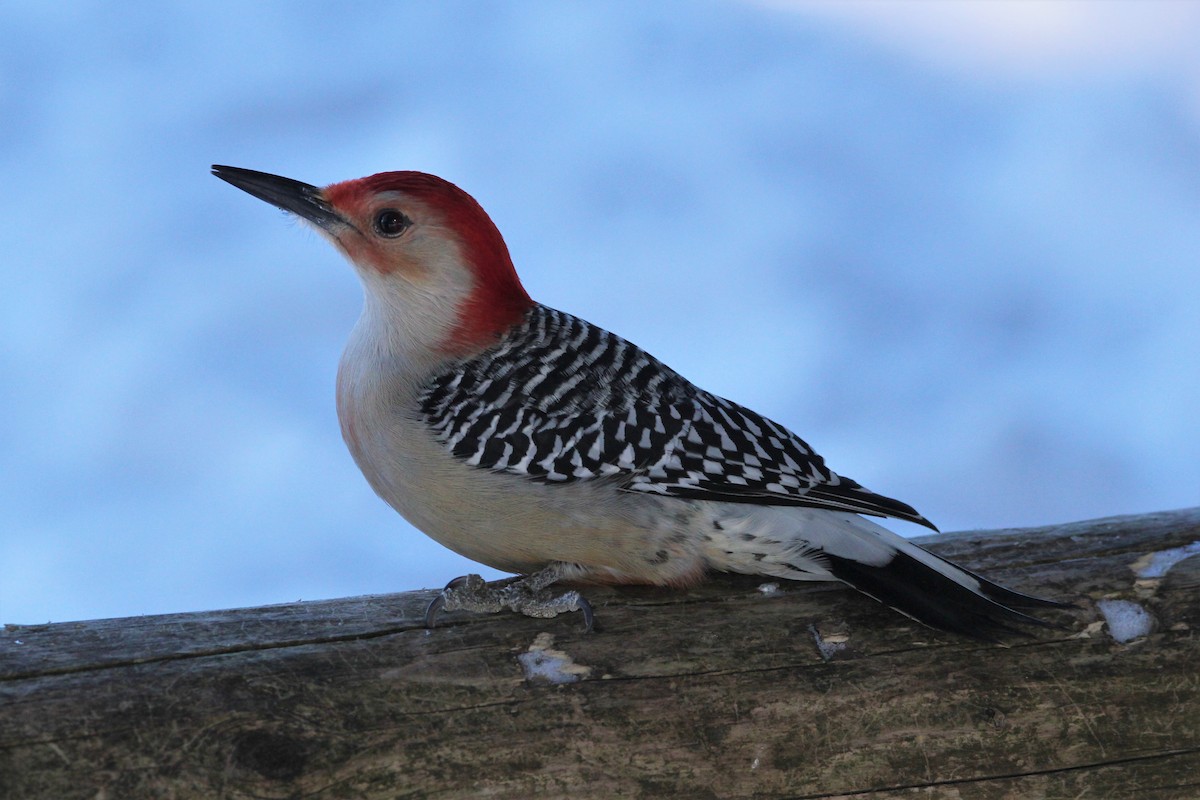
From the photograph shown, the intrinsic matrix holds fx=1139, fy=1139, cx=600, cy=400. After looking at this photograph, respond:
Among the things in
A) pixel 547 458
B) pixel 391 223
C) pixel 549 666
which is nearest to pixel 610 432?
pixel 547 458

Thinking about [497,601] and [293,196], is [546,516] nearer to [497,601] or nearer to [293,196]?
[497,601]

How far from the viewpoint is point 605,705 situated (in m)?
2.65

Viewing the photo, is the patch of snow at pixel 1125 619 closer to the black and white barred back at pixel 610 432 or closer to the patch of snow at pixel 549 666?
the black and white barred back at pixel 610 432

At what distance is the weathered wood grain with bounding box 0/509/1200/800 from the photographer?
96.9 inches

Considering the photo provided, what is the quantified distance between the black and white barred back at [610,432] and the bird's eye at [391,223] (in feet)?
1.39

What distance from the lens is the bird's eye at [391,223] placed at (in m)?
3.21

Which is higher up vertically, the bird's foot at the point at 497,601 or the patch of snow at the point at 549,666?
the bird's foot at the point at 497,601

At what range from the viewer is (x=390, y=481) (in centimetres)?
309

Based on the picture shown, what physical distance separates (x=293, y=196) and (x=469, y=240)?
21.0 inches

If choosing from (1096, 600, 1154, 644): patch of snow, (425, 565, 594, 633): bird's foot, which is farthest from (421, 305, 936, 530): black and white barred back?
(1096, 600, 1154, 644): patch of snow

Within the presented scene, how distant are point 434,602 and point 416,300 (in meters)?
0.88

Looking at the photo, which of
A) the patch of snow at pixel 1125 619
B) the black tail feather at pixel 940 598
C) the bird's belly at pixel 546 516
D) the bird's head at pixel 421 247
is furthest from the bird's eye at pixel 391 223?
the patch of snow at pixel 1125 619

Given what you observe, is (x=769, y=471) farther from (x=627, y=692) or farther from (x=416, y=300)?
(x=416, y=300)

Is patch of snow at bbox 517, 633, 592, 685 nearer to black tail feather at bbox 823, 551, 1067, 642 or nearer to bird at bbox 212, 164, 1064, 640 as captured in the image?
bird at bbox 212, 164, 1064, 640
